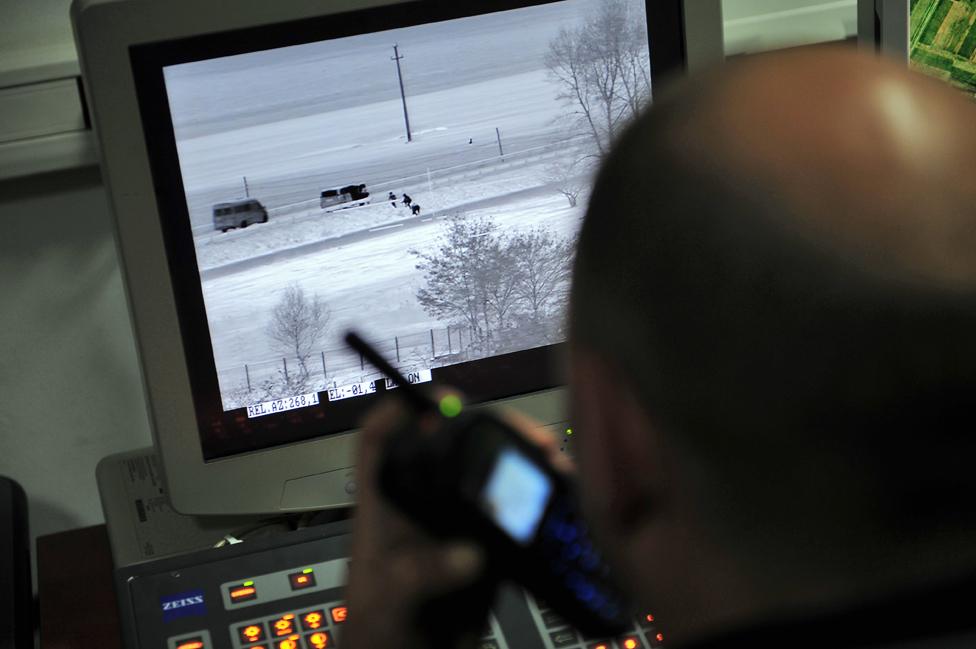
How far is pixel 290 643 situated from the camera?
0.76 meters

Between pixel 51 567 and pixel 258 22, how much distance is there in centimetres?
59

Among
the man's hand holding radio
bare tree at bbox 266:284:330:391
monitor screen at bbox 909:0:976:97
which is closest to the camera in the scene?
the man's hand holding radio

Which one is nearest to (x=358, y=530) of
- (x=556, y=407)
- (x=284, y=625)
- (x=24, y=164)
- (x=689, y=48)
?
(x=284, y=625)

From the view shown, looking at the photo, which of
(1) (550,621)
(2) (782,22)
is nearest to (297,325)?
(1) (550,621)

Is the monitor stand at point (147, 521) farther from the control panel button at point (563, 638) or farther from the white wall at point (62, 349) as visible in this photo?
the control panel button at point (563, 638)

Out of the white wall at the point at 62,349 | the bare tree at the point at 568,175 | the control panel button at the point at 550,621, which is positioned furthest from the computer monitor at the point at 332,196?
the white wall at the point at 62,349

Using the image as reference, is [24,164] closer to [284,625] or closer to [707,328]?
[284,625]

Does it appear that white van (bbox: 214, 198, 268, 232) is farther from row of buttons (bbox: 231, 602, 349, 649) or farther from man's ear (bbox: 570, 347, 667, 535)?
man's ear (bbox: 570, 347, 667, 535)

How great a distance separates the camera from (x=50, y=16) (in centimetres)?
104

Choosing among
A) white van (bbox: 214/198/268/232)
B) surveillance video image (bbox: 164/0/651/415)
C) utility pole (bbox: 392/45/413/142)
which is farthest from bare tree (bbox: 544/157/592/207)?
white van (bbox: 214/198/268/232)

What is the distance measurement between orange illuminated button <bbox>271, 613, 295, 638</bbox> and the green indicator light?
10.7 inches

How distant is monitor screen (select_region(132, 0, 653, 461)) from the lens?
2.70 feet

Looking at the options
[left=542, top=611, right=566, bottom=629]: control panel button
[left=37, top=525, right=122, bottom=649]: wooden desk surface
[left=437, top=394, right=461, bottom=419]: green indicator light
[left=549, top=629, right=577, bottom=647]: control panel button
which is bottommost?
[left=37, top=525, right=122, bottom=649]: wooden desk surface

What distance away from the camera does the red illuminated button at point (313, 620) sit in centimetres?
77
